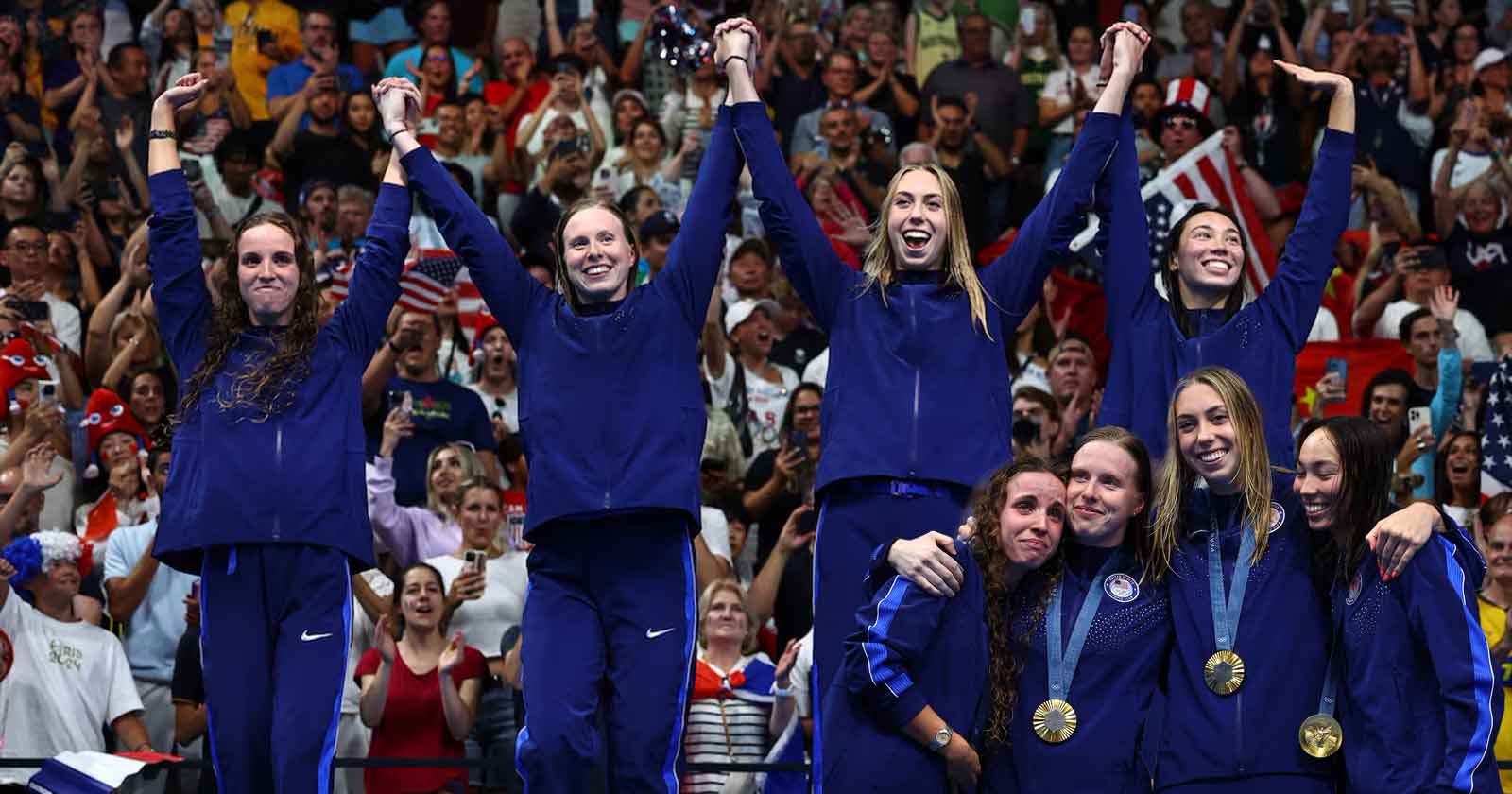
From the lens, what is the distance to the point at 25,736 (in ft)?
27.1

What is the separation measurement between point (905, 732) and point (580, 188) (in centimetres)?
754

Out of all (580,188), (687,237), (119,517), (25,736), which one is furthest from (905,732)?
(580,188)

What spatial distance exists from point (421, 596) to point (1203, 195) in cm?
496

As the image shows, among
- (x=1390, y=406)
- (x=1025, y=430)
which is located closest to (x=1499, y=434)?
(x=1390, y=406)

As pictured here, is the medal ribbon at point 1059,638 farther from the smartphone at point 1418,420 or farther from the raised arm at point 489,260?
the smartphone at point 1418,420

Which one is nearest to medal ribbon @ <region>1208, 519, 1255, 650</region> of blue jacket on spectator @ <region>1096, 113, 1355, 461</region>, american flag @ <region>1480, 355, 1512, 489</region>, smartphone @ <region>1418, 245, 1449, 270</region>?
blue jacket on spectator @ <region>1096, 113, 1355, 461</region>

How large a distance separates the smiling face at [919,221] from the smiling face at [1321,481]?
1382 mm

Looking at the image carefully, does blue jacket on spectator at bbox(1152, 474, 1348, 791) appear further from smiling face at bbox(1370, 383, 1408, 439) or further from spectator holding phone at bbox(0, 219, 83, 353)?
spectator holding phone at bbox(0, 219, 83, 353)

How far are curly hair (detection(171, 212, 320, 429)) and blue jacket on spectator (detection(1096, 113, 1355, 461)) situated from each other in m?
2.38

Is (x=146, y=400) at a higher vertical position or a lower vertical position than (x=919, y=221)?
lower

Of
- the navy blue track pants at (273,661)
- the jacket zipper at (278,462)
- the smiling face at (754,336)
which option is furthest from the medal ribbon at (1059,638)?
the smiling face at (754,336)

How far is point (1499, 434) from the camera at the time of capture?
400 inches

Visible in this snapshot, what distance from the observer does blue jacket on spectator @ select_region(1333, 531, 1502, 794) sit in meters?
5.21

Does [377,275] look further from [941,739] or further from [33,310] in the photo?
[33,310]
